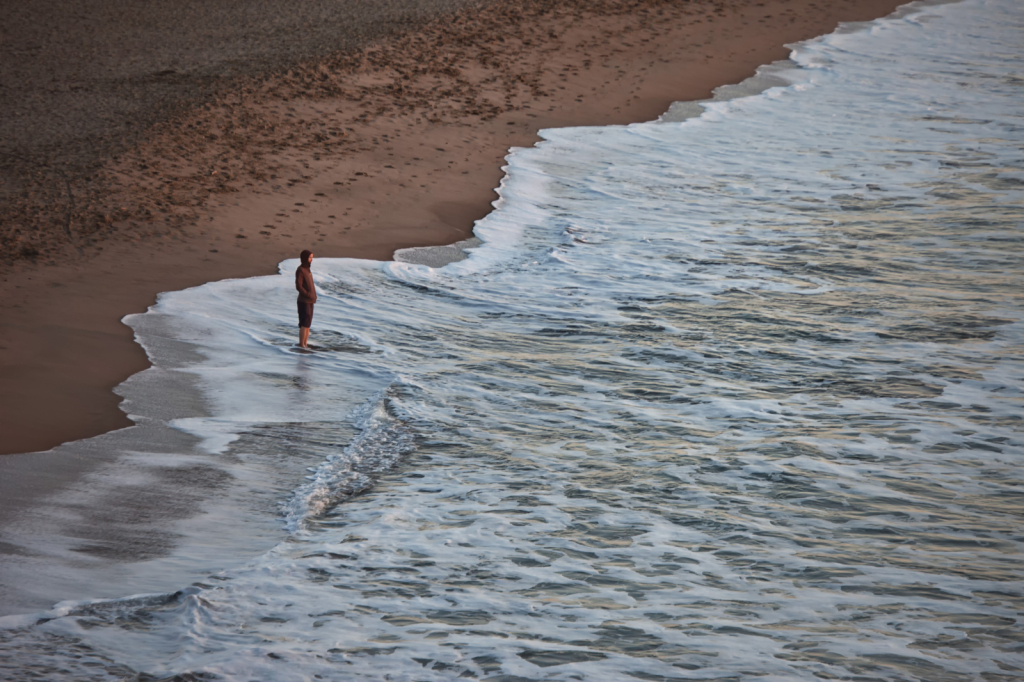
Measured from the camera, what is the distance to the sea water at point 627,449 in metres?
5.44

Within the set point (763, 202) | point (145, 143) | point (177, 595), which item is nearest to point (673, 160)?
point (763, 202)

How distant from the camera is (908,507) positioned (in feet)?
22.5

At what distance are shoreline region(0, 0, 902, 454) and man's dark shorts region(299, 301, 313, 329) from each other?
1659 mm

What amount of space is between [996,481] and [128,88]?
50.8 ft

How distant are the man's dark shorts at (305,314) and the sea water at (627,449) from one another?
1.10ft

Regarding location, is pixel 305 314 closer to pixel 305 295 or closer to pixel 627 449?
pixel 305 295

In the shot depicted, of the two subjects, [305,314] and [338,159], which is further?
[338,159]

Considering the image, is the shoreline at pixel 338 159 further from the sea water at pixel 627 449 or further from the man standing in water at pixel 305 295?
the man standing in water at pixel 305 295

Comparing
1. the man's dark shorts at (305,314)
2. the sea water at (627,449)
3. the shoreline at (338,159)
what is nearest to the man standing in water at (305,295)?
the man's dark shorts at (305,314)

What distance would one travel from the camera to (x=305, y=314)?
9.45 m

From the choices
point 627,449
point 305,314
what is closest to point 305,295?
point 305,314

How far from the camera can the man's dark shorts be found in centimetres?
942

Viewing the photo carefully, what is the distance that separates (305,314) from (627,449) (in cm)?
386

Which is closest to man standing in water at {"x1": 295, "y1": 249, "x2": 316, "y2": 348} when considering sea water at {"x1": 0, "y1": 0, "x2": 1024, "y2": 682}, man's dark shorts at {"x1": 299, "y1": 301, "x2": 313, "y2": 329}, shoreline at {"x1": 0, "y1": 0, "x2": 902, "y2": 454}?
man's dark shorts at {"x1": 299, "y1": 301, "x2": 313, "y2": 329}
